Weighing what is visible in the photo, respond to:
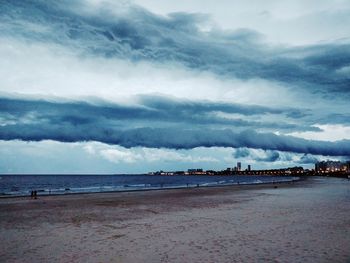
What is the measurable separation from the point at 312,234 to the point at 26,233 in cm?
1576

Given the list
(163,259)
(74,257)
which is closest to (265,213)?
(163,259)

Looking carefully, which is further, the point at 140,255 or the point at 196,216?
the point at 196,216

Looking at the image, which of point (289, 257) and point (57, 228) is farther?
point (57, 228)


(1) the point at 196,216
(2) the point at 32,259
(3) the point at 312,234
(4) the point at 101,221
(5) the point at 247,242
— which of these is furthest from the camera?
(1) the point at 196,216

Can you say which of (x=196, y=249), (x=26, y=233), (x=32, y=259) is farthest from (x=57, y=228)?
(x=196, y=249)

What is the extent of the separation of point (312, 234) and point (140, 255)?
9.37 m

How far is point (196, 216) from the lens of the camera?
2383 centimetres

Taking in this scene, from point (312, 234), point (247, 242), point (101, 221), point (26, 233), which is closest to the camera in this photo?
point (247, 242)

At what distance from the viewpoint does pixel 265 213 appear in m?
24.8

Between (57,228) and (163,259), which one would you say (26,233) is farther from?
(163,259)

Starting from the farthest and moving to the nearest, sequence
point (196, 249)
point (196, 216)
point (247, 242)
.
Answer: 1. point (196, 216)
2. point (247, 242)
3. point (196, 249)

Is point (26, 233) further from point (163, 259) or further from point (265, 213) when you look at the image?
point (265, 213)

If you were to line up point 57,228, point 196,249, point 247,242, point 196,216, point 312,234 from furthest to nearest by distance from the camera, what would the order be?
1. point 196,216
2. point 57,228
3. point 312,234
4. point 247,242
5. point 196,249

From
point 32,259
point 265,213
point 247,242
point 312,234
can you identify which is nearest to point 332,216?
point 265,213
